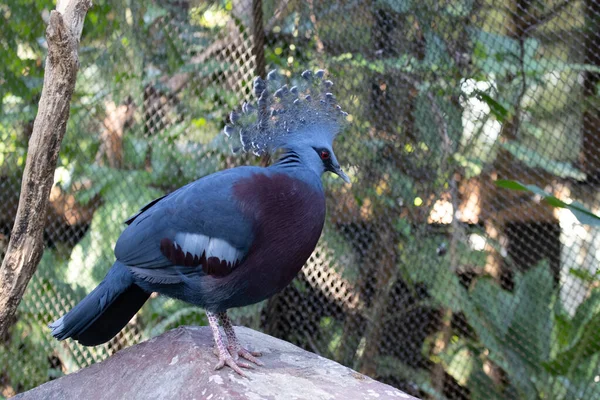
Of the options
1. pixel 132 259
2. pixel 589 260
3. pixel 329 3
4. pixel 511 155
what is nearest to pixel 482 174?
pixel 511 155

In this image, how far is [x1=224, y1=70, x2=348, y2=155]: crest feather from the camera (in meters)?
1.97

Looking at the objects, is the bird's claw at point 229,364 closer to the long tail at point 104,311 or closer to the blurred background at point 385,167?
the long tail at point 104,311

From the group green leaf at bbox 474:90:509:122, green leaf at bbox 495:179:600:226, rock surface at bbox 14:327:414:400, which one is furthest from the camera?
green leaf at bbox 474:90:509:122

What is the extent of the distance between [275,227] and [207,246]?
181 mm

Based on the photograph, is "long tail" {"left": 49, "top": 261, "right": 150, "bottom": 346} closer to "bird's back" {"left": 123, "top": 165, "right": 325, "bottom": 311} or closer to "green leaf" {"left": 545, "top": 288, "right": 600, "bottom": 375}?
"bird's back" {"left": 123, "top": 165, "right": 325, "bottom": 311}

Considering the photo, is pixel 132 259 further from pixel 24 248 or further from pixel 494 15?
pixel 494 15

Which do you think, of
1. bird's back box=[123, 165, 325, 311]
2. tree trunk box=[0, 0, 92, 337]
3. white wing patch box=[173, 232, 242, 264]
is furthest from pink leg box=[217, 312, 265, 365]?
tree trunk box=[0, 0, 92, 337]

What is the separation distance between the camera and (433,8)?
115 inches

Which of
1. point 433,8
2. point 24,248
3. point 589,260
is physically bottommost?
point 589,260

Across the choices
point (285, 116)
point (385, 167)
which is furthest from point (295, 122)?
point (385, 167)

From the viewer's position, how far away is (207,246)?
1781 millimetres

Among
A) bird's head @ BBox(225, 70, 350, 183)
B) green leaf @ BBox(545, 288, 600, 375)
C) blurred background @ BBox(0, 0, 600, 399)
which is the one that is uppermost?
bird's head @ BBox(225, 70, 350, 183)

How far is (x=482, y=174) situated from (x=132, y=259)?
171 centimetres

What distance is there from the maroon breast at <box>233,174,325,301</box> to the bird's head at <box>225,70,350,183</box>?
0.16 metres
